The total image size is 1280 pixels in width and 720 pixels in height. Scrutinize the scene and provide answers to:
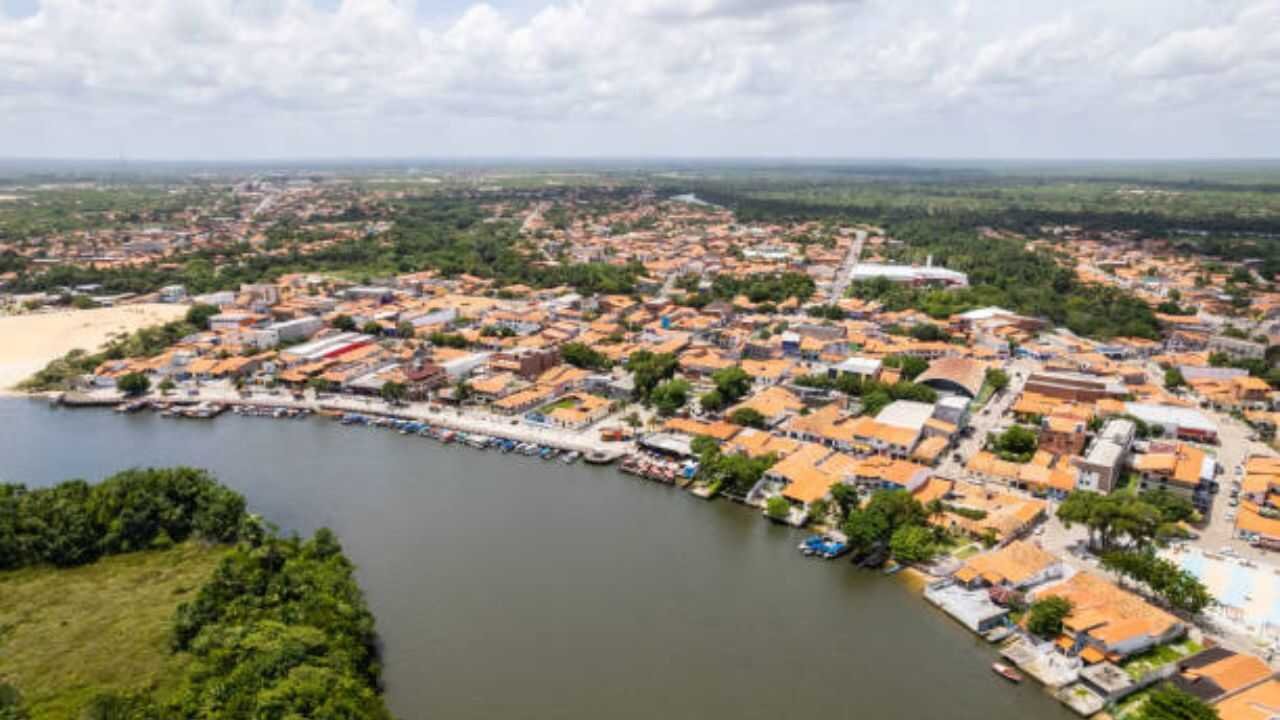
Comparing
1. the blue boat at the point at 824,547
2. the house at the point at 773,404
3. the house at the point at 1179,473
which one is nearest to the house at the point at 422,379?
the house at the point at 773,404

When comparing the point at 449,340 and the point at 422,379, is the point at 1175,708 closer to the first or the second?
the point at 422,379

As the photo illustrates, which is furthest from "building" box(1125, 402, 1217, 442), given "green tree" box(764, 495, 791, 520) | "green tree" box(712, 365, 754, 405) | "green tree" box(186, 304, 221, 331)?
"green tree" box(186, 304, 221, 331)

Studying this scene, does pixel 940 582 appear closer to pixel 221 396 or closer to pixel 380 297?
pixel 221 396

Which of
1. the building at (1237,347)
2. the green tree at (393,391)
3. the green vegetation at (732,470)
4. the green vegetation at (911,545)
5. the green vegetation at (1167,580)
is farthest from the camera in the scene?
the building at (1237,347)

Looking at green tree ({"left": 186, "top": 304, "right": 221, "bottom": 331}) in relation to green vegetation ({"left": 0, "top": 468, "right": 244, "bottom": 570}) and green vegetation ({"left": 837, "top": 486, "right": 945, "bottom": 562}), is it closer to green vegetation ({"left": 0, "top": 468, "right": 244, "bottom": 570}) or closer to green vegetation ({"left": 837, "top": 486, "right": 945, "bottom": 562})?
green vegetation ({"left": 0, "top": 468, "right": 244, "bottom": 570})

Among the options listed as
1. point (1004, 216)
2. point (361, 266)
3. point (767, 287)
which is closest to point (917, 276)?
point (767, 287)

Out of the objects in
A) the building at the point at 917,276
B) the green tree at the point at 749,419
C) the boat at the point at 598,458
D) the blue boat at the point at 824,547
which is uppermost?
the building at the point at 917,276

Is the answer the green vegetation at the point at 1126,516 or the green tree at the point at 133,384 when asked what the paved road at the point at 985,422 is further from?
the green tree at the point at 133,384
